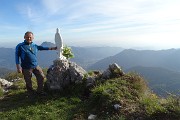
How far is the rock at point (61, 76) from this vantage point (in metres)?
16.2

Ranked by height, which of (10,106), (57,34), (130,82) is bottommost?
(10,106)

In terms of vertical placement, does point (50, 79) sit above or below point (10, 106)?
above

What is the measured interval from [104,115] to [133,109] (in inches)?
49.9

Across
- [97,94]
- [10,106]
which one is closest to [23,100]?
[10,106]

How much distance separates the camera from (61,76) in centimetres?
1639


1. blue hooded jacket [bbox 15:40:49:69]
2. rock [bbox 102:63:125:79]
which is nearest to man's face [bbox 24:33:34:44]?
blue hooded jacket [bbox 15:40:49:69]

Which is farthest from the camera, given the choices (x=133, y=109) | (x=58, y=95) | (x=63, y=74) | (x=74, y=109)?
(x=63, y=74)

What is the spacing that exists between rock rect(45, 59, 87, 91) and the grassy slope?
0.48m

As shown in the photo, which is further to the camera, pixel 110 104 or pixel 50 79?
pixel 50 79

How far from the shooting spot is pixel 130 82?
48.3 feet

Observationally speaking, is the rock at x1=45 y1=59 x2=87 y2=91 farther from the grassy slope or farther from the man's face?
the man's face

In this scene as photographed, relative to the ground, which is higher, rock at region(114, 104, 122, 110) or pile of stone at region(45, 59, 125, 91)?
pile of stone at region(45, 59, 125, 91)

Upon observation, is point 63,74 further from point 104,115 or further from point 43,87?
point 104,115

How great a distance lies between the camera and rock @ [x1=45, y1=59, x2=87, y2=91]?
16203 millimetres
